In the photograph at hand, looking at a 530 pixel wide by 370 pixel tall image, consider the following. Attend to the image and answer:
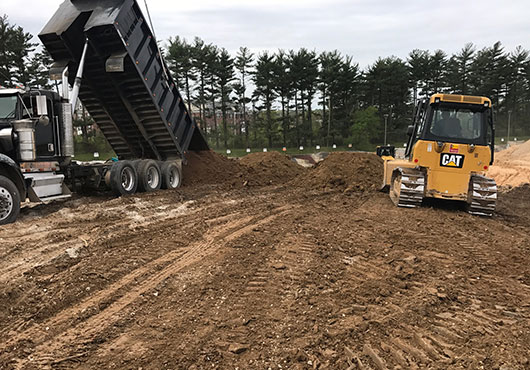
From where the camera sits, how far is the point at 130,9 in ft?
30.8

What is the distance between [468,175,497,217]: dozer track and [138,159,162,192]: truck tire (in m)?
8.29

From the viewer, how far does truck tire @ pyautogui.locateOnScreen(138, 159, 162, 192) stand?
1062 cm

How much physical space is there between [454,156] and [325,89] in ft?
127

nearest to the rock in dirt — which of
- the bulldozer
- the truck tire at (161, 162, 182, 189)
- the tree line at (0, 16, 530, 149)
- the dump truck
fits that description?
the bulldozer

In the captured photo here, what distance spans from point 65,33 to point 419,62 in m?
50.2

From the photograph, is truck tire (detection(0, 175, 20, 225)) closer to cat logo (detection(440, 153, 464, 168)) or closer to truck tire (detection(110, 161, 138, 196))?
truck tire (detection(110, 161, 138, 196))

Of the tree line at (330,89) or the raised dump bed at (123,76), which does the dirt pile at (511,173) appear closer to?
the raised dump bed at (123,76)

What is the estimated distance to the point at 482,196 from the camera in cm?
770

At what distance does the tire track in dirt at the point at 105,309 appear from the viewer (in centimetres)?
302

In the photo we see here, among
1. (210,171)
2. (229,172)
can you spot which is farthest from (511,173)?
(210,171)

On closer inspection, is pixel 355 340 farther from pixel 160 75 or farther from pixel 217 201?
pixel 160 75

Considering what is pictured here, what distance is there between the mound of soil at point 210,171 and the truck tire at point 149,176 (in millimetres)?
1568

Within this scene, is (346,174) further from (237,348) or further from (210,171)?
(237,348)

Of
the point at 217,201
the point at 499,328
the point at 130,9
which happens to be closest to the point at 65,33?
the point at 130,9
